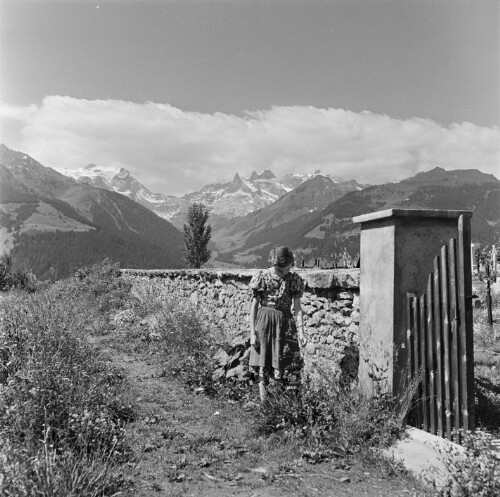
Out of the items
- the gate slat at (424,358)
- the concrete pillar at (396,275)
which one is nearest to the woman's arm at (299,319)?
the concrete pillar at (396,275)

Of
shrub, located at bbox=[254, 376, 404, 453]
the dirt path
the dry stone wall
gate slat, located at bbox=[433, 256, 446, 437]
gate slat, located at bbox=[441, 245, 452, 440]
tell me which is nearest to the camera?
the dirt path

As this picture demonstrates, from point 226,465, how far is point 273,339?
1.58 metres

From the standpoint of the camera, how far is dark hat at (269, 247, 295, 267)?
5.37m

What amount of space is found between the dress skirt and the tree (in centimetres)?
3783

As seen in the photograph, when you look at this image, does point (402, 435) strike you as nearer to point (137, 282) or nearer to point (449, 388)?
point (449, 388)

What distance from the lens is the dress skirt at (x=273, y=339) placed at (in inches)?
208

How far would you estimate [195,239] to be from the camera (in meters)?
43.8

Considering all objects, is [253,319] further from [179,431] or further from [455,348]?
[455,348]

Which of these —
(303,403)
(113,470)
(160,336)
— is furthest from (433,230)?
(160,336)

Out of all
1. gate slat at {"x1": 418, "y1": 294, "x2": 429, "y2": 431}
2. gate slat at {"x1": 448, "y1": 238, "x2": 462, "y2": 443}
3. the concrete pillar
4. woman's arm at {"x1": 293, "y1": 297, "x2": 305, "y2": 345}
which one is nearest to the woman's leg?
woman's arm at {"x1": 293, "y1": 297, "x2": 305, "y2": 345}

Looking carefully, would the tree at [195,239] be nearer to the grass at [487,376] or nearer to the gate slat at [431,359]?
the grass at [487,376]

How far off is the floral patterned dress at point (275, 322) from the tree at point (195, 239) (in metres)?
37.7

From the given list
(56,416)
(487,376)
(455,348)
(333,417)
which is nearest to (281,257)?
(333,417)

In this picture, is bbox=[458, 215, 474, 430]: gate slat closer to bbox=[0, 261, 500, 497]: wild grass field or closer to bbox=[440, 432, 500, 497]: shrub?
bbox=[440, 432, 500, 497]: shrub
